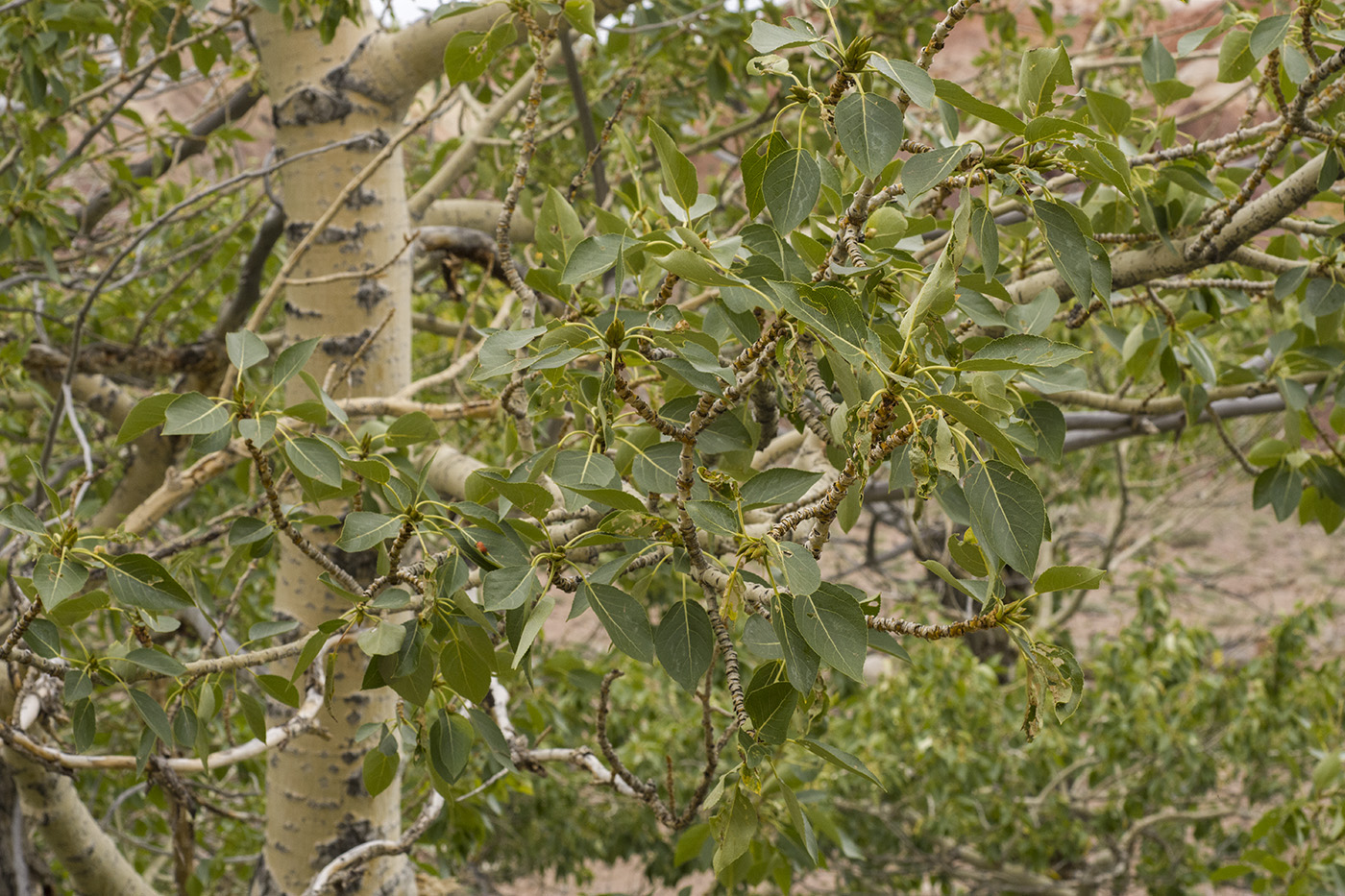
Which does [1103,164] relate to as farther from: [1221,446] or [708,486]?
[1221,446]

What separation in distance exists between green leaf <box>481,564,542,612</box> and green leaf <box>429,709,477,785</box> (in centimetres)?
25

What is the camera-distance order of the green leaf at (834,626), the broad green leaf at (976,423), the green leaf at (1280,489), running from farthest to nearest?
1. the green leaf at (1280,489)
2. the green leaf at (834,626)
3. the broad green leaf at (976,423)

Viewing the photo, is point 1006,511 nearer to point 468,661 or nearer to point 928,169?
point 928,169

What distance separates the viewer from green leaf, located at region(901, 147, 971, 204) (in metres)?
0.58

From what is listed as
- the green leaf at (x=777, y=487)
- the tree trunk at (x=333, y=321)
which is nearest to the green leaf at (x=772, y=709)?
the green leaf at (x=777, y=487)

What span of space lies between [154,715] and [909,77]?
842mm

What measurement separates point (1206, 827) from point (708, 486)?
335 cm

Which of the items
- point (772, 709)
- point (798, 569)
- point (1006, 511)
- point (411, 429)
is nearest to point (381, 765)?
point (411, 429)

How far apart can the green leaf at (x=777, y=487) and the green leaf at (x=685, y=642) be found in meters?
0.11

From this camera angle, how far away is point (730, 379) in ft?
2.11

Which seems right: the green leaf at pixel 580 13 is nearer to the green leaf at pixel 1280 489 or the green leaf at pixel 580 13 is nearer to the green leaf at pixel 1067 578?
the green leaf at pixel 1067 578

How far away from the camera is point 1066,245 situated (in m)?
0.63

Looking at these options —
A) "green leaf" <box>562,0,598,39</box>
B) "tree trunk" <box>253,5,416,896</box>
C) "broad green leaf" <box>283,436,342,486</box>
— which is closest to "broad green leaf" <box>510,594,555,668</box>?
"broad green leaf" <box>283,436,342,486</box>

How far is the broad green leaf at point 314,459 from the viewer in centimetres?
78
